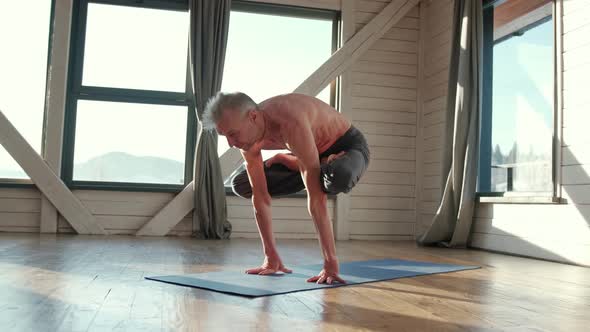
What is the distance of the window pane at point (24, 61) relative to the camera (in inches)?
209

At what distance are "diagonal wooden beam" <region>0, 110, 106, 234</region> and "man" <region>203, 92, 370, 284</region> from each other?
9.72 ft

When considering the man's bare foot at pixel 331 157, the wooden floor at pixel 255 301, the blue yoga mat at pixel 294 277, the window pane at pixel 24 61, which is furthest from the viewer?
the window pane at pixel 24 61

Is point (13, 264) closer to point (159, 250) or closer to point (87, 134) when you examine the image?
point (159, 250)

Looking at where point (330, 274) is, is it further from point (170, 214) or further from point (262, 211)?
point (170, 214)

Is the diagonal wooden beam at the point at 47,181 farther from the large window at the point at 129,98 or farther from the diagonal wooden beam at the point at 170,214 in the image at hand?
the diagonal wooden beam at the point at 170,214

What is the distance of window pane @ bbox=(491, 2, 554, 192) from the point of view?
14.1ft

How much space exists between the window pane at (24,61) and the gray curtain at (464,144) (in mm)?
3734

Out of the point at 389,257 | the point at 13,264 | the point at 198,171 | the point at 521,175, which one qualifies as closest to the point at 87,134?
the point at 198,171

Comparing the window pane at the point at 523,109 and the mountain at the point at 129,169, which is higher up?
the window pane at the point at 523,109

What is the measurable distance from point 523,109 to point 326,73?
1.89 m

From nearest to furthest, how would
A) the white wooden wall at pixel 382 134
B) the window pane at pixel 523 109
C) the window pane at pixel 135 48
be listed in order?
the window pane at pixel 523 109 < the window pane at pixel 135 48 < the white wooden wall at pixel 382 134

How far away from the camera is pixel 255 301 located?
1958 mm

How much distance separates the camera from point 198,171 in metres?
5.21

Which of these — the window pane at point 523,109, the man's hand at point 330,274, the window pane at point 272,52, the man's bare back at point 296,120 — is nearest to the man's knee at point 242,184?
the man's bare back at point 296,120
